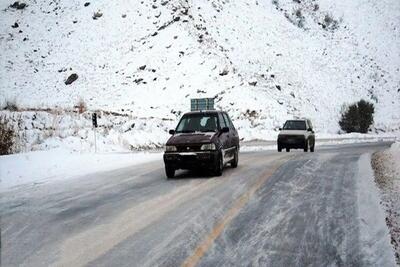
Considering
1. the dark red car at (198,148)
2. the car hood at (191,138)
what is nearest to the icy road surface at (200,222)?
the dark red car at (198,148)

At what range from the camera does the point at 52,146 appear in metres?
20.8

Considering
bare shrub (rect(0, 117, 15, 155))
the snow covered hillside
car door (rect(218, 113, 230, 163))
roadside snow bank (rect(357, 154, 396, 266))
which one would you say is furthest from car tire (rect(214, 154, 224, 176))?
the snow covered hillside

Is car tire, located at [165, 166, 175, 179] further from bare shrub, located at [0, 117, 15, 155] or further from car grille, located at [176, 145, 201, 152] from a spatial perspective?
bare shrub, located at [0, 117, 15, 155]

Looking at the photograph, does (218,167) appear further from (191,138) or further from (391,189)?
(391,189)

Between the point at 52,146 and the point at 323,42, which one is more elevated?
the point at 323,42

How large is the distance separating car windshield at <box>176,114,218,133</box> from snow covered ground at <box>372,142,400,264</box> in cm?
473

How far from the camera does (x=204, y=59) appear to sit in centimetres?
4791

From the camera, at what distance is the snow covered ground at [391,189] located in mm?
7152

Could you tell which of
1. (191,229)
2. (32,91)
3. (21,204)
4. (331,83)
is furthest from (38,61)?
(191,229)

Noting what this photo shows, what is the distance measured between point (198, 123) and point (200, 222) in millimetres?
6791

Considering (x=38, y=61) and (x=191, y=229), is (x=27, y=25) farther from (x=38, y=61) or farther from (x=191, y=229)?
(x=191, y=229)

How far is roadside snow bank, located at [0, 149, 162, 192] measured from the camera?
13523 mm

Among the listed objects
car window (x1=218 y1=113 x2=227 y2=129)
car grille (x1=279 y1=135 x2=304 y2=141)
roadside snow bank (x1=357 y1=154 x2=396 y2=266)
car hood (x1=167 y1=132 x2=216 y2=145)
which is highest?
car window (x1=218 y1=113 x2=227 y2=129)

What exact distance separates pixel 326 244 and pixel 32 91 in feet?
153
